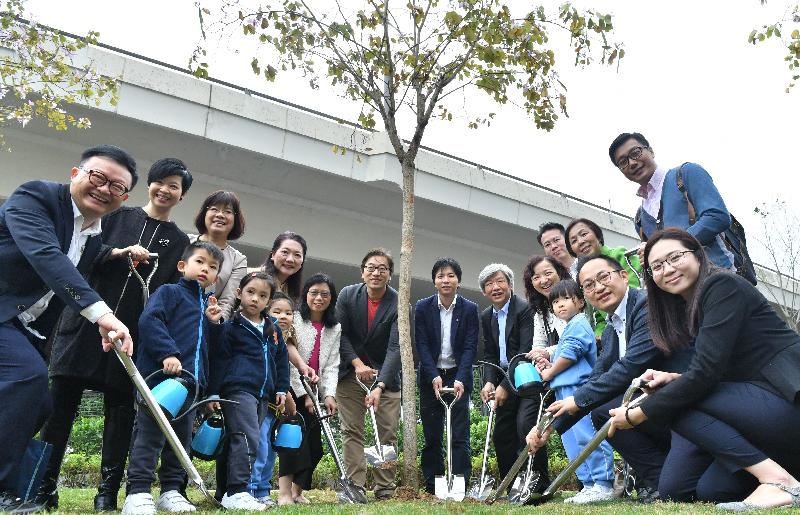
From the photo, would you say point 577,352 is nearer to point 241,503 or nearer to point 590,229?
point 590,229

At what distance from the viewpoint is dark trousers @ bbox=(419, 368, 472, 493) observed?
643cm

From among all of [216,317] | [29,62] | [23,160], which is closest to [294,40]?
[216,317]

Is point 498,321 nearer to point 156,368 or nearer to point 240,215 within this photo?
point 240,215

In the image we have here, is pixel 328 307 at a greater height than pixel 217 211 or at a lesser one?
lesser

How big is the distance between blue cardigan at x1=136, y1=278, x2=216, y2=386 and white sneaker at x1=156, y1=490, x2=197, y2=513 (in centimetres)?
64

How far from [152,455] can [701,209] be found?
12.5 ft

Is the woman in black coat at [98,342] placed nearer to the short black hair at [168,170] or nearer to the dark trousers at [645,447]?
the short black hair at [168,170]

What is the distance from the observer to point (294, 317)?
20.0ft

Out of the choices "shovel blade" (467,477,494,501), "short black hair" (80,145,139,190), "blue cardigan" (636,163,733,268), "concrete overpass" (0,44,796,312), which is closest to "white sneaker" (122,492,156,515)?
"short black hair" (80,145,139,190)

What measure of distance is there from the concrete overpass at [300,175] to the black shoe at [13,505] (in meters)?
5.87

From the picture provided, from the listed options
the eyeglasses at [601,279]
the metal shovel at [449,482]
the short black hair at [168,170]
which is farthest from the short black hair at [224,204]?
the eyeglasses at [601,279]

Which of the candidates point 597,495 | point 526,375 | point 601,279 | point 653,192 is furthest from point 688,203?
point 597,495

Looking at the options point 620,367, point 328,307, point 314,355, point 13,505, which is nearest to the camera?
point 13,505

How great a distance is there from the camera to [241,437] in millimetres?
4520
